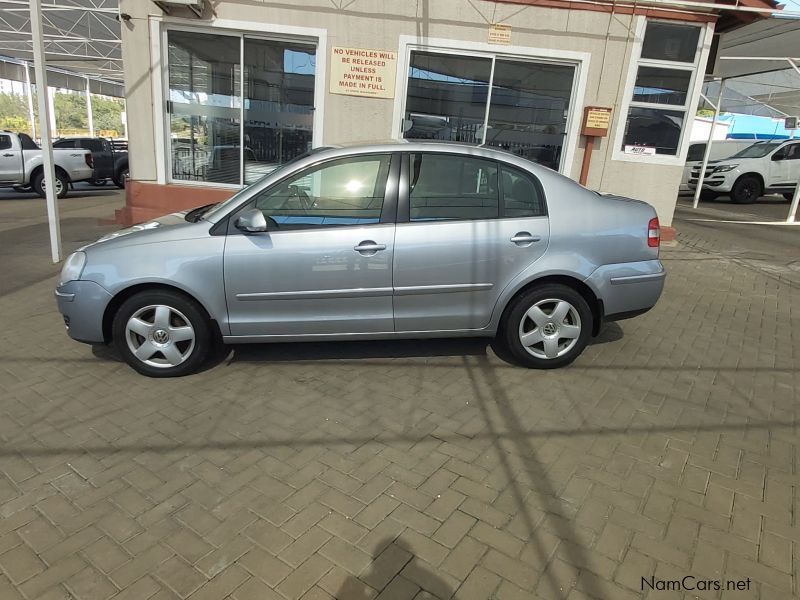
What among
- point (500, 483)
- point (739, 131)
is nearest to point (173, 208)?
point (500, 483)

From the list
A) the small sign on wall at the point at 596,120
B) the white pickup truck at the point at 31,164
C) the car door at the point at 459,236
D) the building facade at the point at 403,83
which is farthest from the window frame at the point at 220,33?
the white pickup truck at the point at 31,164

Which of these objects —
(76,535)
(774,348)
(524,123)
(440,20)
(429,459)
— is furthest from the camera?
(524,123)

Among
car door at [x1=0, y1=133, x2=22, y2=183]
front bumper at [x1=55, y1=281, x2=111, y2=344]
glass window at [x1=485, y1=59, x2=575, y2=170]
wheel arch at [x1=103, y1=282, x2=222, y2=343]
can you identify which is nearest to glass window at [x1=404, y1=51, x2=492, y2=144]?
glass window at [x1=485, y1=59, x2=575, y2=170]

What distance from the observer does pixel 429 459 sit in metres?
3.03

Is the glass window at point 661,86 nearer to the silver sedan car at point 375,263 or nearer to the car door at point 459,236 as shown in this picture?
the silver sedan car at point 375,263

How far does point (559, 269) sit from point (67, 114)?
2551 inches

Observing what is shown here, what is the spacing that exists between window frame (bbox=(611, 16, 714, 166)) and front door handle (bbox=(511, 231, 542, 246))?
532 centimetres

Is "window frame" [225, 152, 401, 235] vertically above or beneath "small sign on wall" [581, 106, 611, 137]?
beneath

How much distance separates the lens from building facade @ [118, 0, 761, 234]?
7.62 metres

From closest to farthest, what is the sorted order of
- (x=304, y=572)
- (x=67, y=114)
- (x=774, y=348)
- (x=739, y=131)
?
(x=304, y=572) < (x=774, y=348) < (x=739, y=131) < (x=67, y=114)

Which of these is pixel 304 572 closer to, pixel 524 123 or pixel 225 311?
pixel 225 311

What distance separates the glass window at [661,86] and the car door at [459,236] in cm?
549

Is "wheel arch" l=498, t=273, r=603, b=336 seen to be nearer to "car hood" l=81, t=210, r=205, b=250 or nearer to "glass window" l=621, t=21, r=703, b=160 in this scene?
"car hood" l=81, t=210, r=205, b=250

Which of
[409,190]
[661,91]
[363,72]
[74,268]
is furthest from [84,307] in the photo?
[661,91]
